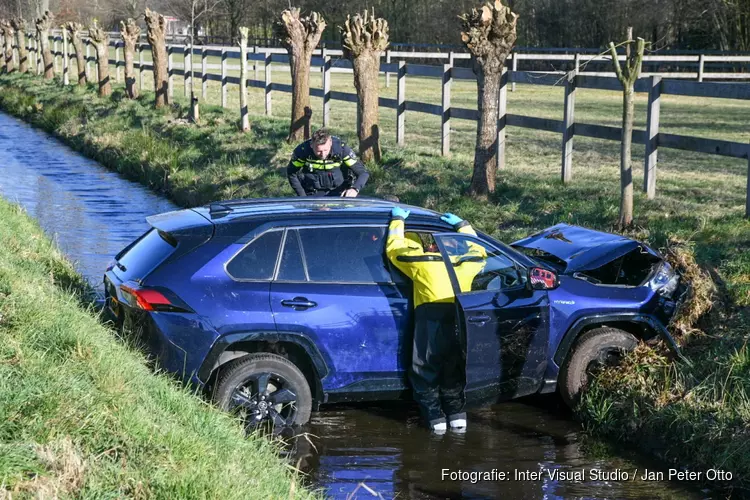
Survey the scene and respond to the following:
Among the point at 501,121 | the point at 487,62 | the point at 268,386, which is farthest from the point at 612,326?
the point at 501,121

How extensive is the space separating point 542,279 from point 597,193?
6003 millimetres

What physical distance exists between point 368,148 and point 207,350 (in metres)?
10.4

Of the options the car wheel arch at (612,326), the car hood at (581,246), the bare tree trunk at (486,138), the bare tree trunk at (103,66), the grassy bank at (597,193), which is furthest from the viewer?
the bare tree trunk at (103,66)

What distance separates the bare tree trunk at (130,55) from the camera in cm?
3109

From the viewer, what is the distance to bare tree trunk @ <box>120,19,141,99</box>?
102ft

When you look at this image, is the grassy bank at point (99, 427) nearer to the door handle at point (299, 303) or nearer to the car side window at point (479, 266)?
the door handle at point (299, 303)

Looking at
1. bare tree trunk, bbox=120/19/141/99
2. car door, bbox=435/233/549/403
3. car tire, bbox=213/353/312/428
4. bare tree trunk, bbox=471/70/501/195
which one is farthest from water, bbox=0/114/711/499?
bare tree trunk, bbox=120/19/141/99

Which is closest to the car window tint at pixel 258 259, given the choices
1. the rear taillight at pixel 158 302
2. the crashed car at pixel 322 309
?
the crashed car at pixel 322 309

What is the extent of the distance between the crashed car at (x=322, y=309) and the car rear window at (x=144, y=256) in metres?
0.01

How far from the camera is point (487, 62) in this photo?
13.4m

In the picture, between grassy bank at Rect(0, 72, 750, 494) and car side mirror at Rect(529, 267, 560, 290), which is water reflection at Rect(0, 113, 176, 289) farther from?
car side mirror at Rect(529, 267, 560, 290)

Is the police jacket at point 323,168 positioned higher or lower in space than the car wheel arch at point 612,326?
higher

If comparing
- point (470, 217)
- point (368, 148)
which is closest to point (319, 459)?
point (470, 217)

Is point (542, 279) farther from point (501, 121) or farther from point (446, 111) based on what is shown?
point (446, 111)
